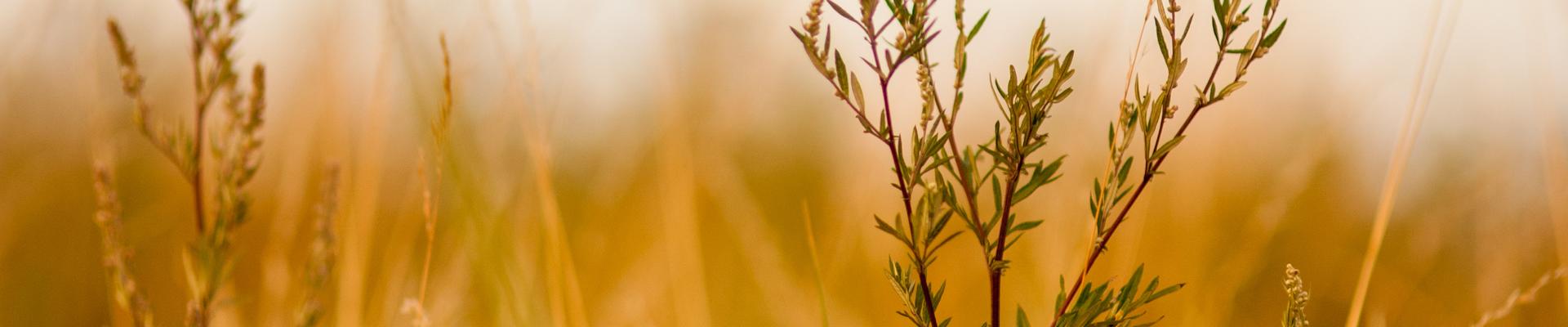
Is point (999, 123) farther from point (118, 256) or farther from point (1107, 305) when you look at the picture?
point (118, 256)

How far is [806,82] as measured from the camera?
134 inches

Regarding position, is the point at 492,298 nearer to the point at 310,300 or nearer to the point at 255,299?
the point at 310,300

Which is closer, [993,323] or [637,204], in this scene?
[993,323]

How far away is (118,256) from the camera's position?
766 mm

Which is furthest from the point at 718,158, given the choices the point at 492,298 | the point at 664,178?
the point at 492,298

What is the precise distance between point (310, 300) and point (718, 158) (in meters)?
1.42

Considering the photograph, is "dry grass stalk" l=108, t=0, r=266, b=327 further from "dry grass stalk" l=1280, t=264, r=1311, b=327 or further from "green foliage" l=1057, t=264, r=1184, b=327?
"dry grass stalk" l=1280, t=264, r=1311, b=327

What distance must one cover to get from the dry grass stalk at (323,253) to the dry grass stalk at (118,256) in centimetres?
11

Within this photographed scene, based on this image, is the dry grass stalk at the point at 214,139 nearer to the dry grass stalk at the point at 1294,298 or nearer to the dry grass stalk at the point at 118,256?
the dry grass stalk at the point at 118,256

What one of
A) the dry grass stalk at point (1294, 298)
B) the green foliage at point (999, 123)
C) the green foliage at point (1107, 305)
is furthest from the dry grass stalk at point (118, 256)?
the dry grass stalk at point (1294, 298)

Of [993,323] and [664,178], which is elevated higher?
[993,323]

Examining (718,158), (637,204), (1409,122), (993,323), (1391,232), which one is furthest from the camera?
(1391,232)

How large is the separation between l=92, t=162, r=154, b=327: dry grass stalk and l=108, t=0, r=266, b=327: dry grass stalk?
43 mm

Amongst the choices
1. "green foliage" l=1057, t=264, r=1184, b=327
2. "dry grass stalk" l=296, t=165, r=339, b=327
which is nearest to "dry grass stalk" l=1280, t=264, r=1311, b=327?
"green foliage" l=1057, t=264, r=1184, b=327
